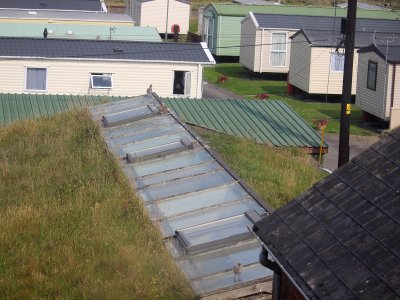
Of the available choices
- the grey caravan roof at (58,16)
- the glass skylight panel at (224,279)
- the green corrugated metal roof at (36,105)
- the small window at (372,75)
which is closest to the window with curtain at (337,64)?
the small window at (372,75)

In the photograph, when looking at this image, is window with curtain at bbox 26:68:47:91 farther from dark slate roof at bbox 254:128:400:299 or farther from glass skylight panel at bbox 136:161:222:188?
dark slate roof at bbox 254:128:400:299

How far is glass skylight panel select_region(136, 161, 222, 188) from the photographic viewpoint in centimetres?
1520

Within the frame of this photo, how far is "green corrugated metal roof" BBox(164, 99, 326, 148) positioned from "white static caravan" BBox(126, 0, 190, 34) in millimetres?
32267

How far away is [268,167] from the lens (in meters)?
18.3

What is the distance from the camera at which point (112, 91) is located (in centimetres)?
3119

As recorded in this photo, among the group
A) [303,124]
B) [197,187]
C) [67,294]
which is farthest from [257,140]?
[67,294]

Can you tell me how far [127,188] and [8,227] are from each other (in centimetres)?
232

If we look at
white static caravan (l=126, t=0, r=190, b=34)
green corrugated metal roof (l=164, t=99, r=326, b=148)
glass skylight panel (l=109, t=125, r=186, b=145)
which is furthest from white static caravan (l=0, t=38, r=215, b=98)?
white static caravan (l=126, t=0, r=190, b=34)

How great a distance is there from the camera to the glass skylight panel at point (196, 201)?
538 inches

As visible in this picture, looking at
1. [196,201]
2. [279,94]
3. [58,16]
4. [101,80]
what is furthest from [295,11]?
[196,201]

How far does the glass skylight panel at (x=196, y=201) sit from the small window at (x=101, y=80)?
17.3m

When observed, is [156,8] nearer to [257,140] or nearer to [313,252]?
[257,140]

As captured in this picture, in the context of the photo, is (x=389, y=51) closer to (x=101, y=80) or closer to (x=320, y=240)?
(x=101, y=80)

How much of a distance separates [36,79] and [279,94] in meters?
15.6
